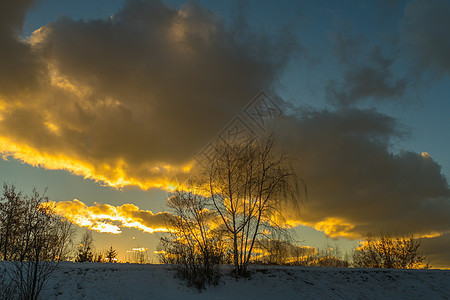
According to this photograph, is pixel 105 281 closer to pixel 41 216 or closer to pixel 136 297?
pixel 136 297

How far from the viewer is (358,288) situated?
17.3 m

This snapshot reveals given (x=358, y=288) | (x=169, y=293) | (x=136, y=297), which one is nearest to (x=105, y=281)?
(x=136, y=297)

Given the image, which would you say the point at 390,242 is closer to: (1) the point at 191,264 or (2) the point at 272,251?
(2) the point at 272,251

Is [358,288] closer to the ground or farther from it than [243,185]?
closer to the ground

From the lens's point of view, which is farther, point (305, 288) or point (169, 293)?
point (305, 288)

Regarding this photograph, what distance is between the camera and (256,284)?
16.9 meters

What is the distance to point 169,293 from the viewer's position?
48.0 feet

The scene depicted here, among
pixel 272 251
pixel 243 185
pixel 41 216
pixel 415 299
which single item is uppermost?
pixel 243 185

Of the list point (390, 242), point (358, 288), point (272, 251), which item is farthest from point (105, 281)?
point (390, 242)


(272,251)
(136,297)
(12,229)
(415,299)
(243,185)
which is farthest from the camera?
(12,229)

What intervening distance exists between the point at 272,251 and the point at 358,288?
5.05 metres

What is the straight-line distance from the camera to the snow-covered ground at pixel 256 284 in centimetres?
1403

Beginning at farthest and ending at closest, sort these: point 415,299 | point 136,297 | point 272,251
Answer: point 272,251
point 415,299
point 136,297

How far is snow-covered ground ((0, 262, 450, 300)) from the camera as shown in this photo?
1403cm
